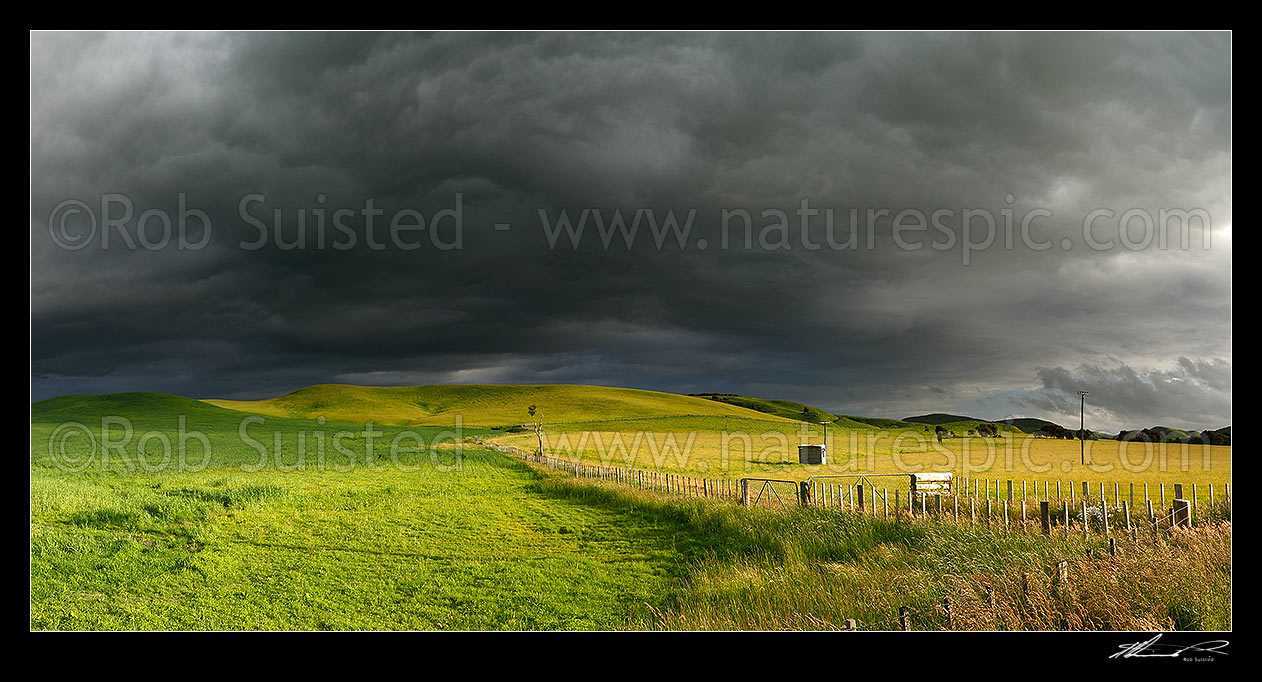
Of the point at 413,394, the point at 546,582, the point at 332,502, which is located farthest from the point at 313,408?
the point at 546,582

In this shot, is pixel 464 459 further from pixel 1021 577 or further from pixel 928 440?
pixel 928 440

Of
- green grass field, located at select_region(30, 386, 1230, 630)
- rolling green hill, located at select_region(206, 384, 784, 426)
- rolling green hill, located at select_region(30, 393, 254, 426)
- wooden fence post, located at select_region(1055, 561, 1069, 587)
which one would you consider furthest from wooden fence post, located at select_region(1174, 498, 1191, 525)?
rolling green hill, located at select_region(206, 384, 784, 426)

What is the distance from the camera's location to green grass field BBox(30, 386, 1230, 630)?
8.29m

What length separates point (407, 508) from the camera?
82.6 feet

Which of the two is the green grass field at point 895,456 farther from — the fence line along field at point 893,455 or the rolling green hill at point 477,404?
the rolling green hill at point 477,404

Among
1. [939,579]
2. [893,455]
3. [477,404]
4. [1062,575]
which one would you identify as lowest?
[893,455]

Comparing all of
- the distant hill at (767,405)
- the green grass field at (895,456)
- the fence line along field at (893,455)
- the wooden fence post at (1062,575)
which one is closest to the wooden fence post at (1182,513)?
the wooden fence post at (1062,575)

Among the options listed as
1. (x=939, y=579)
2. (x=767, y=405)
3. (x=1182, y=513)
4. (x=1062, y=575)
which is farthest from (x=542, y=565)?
(x=767, y=405)

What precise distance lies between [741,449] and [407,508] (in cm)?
5149
